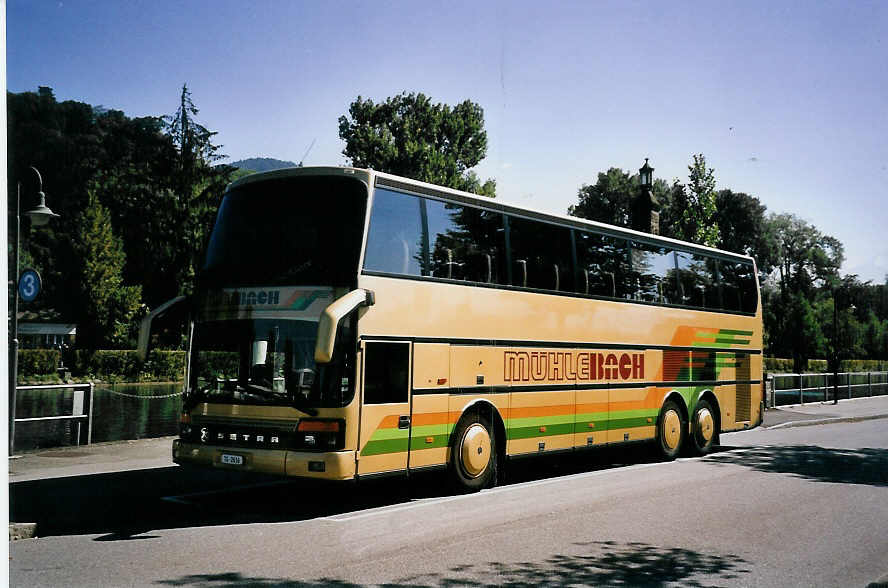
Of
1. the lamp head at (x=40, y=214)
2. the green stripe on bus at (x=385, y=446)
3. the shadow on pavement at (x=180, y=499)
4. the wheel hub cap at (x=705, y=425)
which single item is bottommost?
the shadow on pavement at (x=180, y=499)

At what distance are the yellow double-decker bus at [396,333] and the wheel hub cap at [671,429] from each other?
137cm

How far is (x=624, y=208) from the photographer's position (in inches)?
3260

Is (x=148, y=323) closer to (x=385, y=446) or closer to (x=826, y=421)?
(x=385, y=446)

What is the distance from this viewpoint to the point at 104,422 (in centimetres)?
2402

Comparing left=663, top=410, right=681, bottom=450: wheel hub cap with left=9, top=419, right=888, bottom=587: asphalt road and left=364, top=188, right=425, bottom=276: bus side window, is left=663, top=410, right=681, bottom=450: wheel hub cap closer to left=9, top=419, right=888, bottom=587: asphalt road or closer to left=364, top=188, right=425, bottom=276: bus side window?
left=9, top=419, right=888, bottom=587: asphalt road

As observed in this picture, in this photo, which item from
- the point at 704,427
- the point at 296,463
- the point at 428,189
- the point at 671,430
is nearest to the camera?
the point at 296,463

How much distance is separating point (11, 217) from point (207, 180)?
41.8 m

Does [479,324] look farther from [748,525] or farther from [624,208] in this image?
[624,208]

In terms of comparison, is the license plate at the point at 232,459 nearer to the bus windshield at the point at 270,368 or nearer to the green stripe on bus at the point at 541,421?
the bus windshield at the point at 270,368

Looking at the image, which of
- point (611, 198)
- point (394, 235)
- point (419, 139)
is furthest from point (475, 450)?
point (611, 198)

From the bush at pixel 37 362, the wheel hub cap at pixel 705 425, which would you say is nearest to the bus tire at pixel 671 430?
the wheel hub cap at pixel 705 425

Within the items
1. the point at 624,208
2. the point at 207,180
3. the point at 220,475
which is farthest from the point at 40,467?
the point at 624,208

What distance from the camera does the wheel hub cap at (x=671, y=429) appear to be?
16.1 metres

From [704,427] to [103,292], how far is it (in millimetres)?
47899
